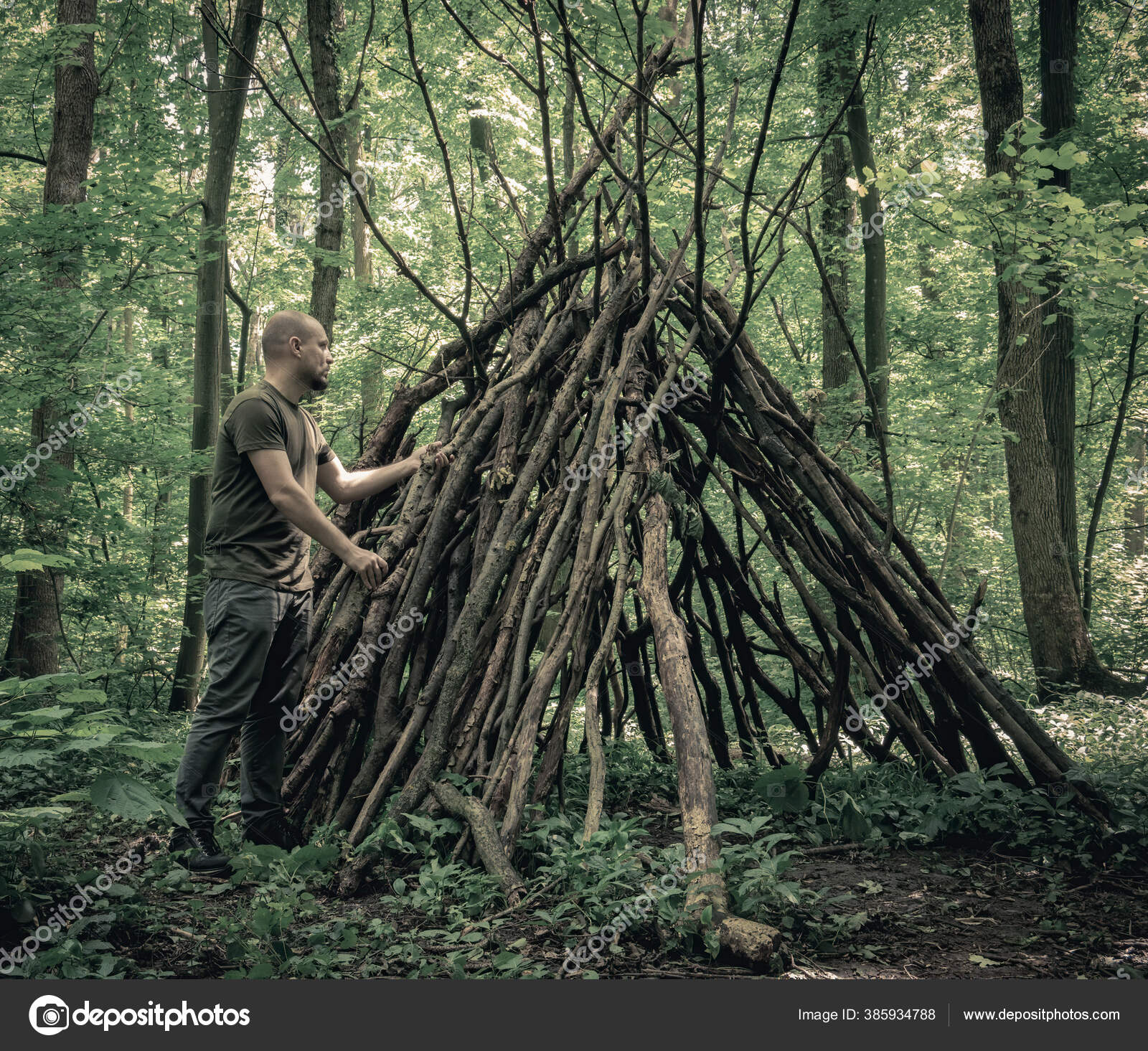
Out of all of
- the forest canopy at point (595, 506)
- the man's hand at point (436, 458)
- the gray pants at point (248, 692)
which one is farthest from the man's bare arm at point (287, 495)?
the man's hand at point (436, 458)

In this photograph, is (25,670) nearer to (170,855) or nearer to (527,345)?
(170,855)

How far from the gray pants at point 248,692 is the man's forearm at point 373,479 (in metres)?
0.62

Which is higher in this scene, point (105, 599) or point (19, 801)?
point (105, 599)

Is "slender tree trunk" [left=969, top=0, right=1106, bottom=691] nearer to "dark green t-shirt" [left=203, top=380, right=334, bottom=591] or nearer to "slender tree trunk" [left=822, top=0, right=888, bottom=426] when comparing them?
"slender tree trunk" [left=822, top=0, right=888, bottom=426]

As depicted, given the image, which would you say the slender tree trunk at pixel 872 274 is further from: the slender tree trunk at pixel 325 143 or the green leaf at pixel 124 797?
the green leaf at pixel 124 797

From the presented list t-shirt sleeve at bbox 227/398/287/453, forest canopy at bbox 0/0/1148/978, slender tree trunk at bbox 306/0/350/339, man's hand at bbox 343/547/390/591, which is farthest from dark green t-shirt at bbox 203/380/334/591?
slender tree trunk at bbox 306/0/350/339

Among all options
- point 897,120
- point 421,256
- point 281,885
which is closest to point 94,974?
point 281,885

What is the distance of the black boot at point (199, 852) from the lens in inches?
118

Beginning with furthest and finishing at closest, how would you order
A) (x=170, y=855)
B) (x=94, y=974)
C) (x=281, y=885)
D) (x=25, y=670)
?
(x=25, y=670) → (x=170, y=855) → (x=281, y=885) → (x=94, y=974)

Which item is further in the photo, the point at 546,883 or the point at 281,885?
the point at 281,885

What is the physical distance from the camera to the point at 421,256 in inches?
473

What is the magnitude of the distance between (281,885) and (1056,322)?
27.3 ft

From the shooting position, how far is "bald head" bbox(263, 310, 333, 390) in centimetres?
344

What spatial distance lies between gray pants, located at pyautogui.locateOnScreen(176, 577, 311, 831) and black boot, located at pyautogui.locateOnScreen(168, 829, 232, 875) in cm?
5
